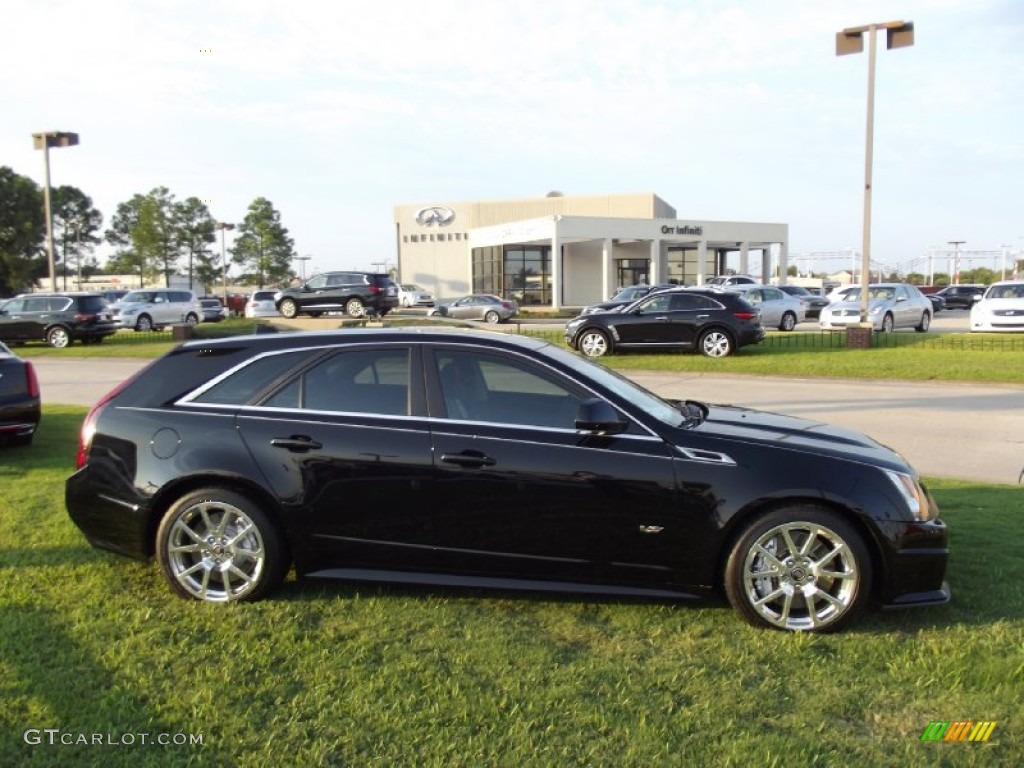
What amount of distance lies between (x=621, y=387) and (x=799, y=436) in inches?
38.9

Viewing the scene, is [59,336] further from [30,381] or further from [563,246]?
[563,246]

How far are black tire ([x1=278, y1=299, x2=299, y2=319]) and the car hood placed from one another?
2722 cm

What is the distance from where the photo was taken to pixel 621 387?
4773 mm

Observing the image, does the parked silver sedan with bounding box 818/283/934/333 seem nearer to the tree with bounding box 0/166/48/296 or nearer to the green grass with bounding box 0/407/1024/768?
the green grass with bounding box 0/407/1024/768

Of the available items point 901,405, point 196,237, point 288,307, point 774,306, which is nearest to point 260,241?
point 196,237

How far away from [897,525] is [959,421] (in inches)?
312

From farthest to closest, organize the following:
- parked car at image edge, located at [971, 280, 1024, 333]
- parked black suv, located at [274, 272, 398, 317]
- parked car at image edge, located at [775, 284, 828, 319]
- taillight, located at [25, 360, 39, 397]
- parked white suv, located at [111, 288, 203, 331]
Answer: parked car at image edge, located at [775, 284, 828, 319]
parked white suv, located at [111, 288, 203, 331]
parked black suv, located at [274, 272, 398, 317]
parked car at image edge, located at [971, 280, 1024, 333]
taillight, located at [25, 360, 39, 397]

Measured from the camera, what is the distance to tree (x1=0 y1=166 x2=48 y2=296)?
69.4 meters

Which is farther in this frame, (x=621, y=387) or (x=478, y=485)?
(x=621, y=387)

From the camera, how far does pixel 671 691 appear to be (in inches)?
137

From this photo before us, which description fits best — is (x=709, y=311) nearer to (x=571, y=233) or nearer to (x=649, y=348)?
(x=649, y=348)

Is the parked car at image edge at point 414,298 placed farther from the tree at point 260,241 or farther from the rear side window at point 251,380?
the rear side window at point 251,380

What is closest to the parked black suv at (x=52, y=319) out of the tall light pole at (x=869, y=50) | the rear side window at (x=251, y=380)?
the tall light pole at (x=869, y=50)

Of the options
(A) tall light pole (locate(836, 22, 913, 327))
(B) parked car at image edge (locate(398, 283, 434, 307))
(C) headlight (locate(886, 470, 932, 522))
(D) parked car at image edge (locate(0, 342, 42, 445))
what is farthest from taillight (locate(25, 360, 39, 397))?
(B) parked car at image edge (locate(398, 283, 434, 307))
